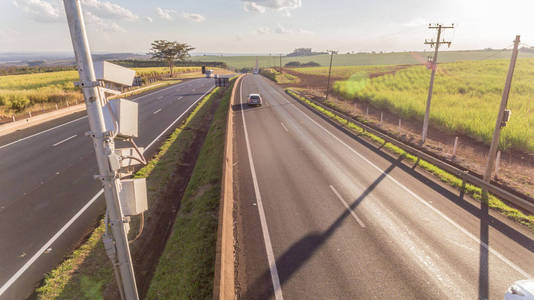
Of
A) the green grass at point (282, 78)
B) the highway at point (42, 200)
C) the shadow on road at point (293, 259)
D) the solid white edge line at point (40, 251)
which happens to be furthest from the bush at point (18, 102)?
the green grass at point (282, 78)

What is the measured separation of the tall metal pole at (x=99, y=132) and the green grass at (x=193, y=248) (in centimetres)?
336

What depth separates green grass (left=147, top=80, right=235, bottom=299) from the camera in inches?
259

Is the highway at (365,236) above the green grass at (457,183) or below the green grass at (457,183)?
below

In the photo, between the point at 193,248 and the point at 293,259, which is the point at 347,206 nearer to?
the point at 293,259

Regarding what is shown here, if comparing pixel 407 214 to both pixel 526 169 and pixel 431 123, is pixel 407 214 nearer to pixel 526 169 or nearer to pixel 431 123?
pixel 526 169

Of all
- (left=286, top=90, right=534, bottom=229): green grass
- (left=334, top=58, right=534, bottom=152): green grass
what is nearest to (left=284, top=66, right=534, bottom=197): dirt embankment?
(left=334, top=58, right=534, bottom=152): green grass

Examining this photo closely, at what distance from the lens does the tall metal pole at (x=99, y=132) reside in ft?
9.80

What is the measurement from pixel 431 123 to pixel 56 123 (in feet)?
111

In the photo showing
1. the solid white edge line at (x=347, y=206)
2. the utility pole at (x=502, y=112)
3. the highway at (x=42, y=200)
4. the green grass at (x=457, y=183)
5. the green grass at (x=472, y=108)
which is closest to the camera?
the highway at (x=42, y=200)

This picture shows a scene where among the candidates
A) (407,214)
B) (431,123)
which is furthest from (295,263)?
(431,123)

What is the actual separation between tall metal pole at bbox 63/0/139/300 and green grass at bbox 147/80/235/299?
3.36 metres

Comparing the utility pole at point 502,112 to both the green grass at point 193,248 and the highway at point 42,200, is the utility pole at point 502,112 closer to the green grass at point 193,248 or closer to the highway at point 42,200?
the green grass at point 193,248

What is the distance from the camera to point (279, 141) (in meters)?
18.9

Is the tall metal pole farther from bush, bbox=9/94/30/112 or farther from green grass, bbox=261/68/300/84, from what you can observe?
green grass, bbox=261/68/300/84
